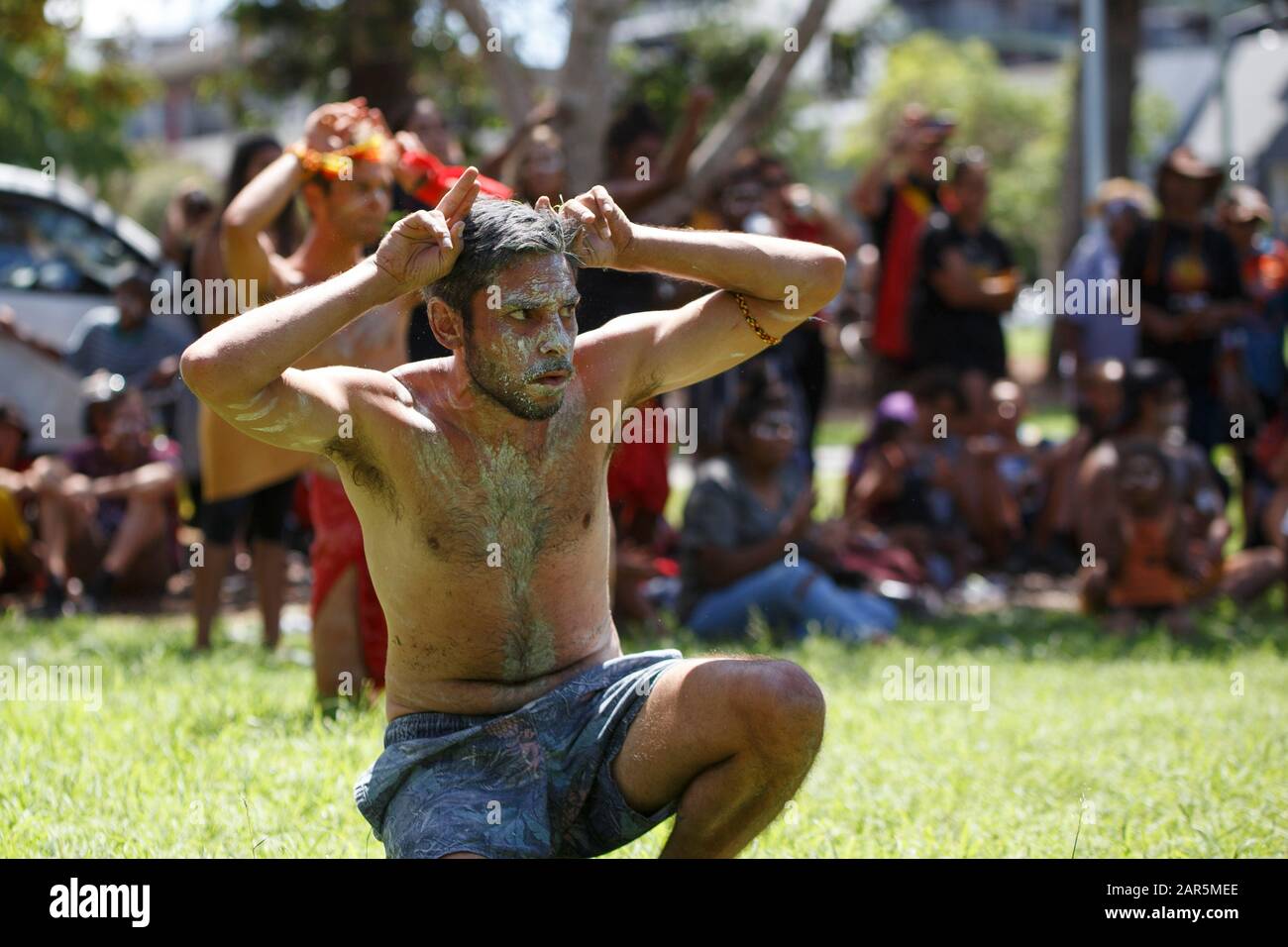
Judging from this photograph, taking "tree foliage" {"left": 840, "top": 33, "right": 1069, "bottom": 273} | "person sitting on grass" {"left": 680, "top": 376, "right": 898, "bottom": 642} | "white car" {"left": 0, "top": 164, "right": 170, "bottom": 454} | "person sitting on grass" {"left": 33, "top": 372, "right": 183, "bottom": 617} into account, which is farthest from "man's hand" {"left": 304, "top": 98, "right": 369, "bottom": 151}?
"tree foliage" {"left": 840, "top": 33, "right": 1069, "bottom": 273}

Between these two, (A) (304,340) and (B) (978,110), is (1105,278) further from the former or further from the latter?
(B) (978,110)

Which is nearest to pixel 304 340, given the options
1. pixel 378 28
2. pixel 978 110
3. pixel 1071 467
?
pixel 1071 467

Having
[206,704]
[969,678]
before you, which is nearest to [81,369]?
[206,704]

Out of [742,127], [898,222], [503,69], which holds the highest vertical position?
[503,69]

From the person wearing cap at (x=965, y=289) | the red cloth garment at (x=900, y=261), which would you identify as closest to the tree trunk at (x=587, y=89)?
the red cloth garment at (x=900, y=261)

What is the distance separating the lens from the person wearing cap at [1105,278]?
10273 millimetres

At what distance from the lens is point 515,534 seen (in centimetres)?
380

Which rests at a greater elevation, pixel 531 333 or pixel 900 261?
pixel 900 261

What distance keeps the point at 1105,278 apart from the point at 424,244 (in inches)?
302

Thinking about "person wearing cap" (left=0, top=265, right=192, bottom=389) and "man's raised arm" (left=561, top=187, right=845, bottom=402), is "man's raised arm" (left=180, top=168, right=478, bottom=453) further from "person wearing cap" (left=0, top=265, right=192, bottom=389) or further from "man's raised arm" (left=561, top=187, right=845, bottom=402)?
"person wearing cap" (left=0, top=265, right=192, bottom=389)

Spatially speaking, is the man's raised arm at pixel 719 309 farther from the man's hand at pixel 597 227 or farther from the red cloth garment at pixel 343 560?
the red cloth garment at pixel 343 560

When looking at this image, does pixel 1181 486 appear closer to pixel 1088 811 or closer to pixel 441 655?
pixel 1088 811

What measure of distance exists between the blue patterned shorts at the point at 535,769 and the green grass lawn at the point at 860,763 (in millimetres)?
607

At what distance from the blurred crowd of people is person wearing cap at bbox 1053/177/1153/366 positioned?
0.06 ft
